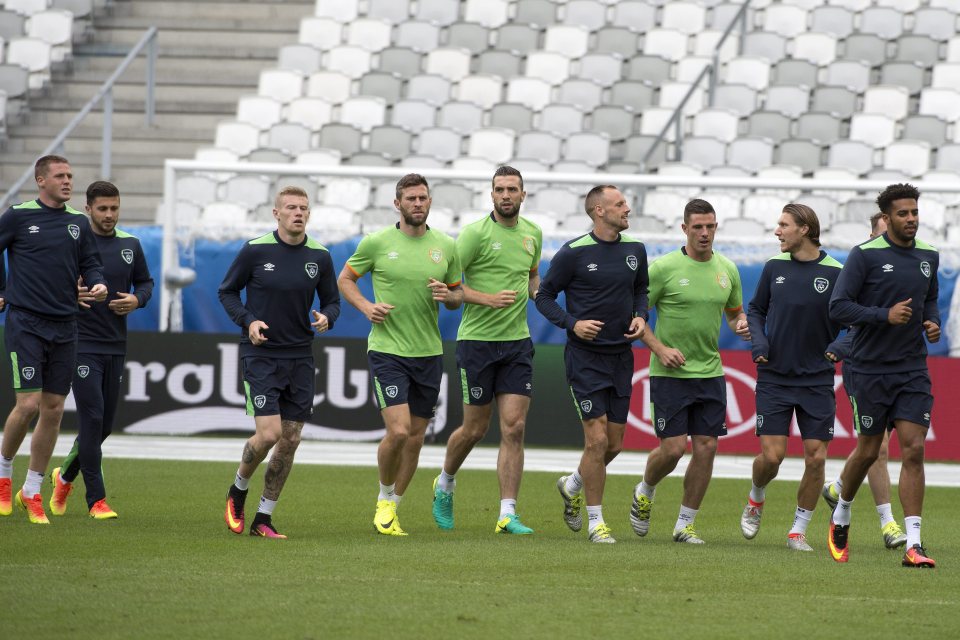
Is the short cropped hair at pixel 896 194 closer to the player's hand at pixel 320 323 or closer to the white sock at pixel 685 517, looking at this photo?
the white sock at pixel 685 517

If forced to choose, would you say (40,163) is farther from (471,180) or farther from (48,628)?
(471,180)

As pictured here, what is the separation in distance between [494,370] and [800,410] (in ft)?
6.83

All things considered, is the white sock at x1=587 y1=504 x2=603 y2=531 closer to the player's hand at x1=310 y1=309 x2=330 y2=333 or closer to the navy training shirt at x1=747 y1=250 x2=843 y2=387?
the navy training shirt at x1=747 y1=250 x2=843 y2=387

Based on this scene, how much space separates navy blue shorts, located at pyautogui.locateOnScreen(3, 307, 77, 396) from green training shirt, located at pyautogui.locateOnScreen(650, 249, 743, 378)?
3923mm

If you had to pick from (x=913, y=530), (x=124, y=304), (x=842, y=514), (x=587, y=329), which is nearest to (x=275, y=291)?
(x=124, y=304)

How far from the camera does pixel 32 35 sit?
934 inches

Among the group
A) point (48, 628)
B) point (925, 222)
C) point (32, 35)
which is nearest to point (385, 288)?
point (48, 628)

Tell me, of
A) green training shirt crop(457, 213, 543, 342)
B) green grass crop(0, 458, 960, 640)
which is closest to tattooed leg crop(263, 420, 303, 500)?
green grass crop(0, 458, 960, 640)

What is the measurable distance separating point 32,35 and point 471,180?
388 inches

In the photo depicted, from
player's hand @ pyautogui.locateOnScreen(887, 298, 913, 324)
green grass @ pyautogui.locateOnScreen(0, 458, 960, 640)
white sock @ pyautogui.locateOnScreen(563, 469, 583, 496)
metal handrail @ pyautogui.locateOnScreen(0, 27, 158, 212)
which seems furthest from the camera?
metal handrail @ pyautogui.locateOnScreen(0, 27, 158, 212)

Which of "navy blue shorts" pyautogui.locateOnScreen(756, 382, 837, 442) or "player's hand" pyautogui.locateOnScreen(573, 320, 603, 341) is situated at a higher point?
"player's hand" pyautogui.locateOnScreen(573, 320, 603, 341)

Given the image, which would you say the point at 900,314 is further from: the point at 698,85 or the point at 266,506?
the point at 698,85

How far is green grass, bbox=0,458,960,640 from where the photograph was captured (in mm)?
6121

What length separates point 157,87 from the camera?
2344 cm
